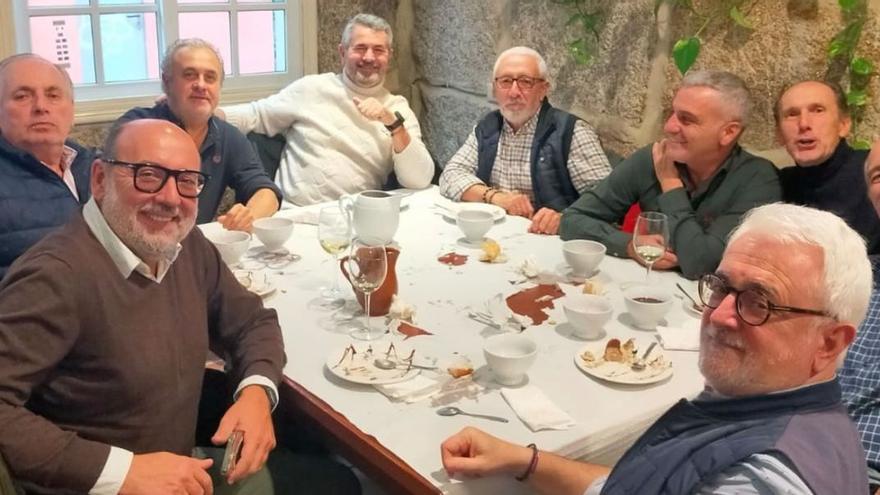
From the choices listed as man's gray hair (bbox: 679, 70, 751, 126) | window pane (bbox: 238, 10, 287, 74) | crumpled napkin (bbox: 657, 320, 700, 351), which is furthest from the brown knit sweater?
window pane (bbox: 238, 10, 287, 74)

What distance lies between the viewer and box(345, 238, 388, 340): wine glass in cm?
162

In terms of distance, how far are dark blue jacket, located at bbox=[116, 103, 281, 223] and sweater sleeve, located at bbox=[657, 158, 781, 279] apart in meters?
1.19

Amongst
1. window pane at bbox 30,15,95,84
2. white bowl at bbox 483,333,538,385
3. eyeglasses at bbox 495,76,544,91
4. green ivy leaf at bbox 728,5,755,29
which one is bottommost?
white bowl at bbox 483,333,538,385

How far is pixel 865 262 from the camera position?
1045 mm

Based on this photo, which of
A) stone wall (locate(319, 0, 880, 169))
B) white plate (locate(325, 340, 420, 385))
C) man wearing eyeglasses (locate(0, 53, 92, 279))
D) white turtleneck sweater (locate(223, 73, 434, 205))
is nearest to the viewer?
white plate (locate(325, 340, 420, 385))

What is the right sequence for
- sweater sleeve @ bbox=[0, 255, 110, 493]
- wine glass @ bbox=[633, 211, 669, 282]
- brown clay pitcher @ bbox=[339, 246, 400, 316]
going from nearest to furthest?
1. sweater sleeve @ bbox=[0, 255, 110, 493]
2. brown clay pitcher @ bbox=[339, 246, 400, 316]
3. wine glass @ bbox=[633, 211, 669, 282]

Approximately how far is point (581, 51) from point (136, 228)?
6.50 ft

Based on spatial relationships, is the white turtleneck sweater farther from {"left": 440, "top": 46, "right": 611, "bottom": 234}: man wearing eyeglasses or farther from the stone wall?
the stone wall

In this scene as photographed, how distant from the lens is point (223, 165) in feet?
8.78

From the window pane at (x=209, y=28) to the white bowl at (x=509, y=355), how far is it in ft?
7.90

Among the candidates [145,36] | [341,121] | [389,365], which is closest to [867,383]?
[389,365]

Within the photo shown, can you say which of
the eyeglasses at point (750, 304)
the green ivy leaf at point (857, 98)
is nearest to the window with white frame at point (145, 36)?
the green ivy leaf at point (857, 98)

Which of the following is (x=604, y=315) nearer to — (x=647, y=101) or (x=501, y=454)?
(x=501, y=454)

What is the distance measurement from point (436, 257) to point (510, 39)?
60.1 inches
